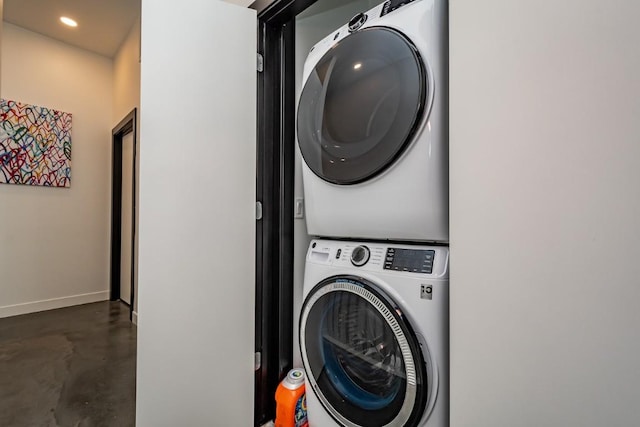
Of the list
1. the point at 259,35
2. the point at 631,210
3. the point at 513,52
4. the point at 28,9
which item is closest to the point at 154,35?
the point at 259,35

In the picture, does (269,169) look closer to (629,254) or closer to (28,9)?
(629,254)

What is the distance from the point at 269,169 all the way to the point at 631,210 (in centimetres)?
123

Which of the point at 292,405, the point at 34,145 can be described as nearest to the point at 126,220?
the point at 34,145

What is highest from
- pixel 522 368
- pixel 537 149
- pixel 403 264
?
pixel 537 149

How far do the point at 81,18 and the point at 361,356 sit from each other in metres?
4.21

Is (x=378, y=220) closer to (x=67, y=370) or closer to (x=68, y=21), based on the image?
(x=67, y=370)

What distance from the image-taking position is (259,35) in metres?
1.39

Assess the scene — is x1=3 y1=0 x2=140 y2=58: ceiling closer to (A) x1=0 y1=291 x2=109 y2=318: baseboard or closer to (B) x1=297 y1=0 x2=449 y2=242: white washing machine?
(B) x1=297 y1=0 x2=449 y2=242: white washing machine

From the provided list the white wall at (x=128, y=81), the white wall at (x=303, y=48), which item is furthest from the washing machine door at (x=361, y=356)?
the white wall at (x=128, y=81)

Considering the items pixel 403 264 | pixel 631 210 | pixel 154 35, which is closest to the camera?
pixel 631 210

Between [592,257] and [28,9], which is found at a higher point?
[28,9]

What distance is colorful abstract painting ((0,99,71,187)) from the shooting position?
9.75ft

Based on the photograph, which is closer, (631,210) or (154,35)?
(631,210)

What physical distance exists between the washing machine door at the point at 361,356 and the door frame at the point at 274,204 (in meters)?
0.33
